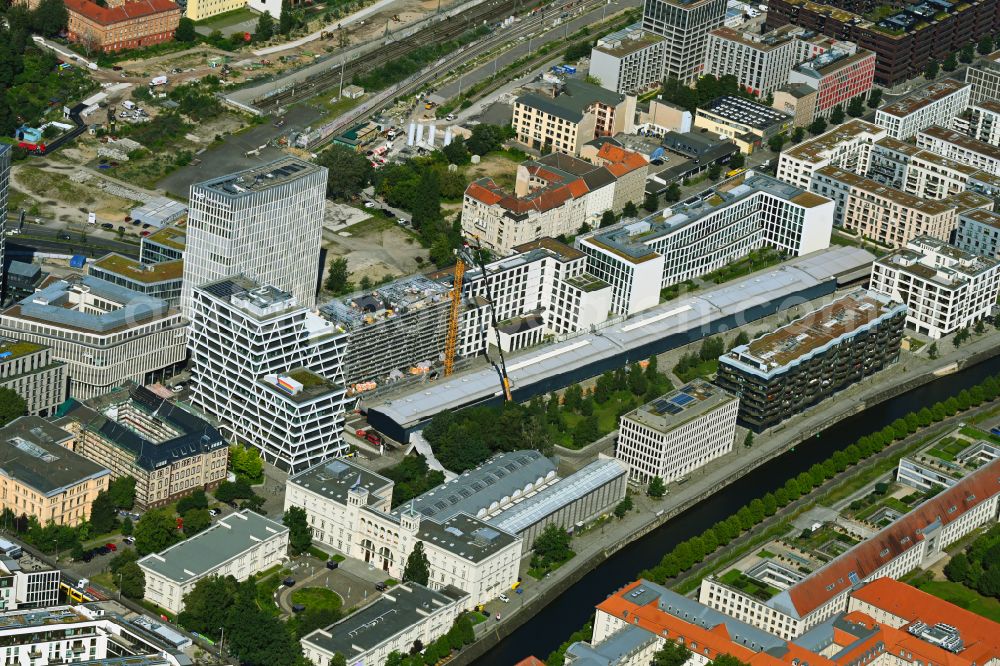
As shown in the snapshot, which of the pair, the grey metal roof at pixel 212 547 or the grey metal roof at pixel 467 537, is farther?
the grey metal roof at pixel 467 537

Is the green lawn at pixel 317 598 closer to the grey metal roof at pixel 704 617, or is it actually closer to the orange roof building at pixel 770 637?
the orange roof building at pixel 770 637

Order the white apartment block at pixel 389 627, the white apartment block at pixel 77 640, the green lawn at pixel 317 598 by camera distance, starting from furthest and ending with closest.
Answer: the green lawn at pixel 317 598 → the white apartment block at pixel 389 627 → the white apartment block at pixel 77 640

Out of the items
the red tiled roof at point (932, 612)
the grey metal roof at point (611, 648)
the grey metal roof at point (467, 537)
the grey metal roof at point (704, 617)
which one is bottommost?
the grey metal roof at point (467, 537)

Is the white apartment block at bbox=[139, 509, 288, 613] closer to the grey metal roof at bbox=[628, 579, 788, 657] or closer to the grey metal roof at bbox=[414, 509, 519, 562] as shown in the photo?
the grey metal roof at bbox=[414, 509, 519, 562]

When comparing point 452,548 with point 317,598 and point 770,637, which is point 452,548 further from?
point 770,637

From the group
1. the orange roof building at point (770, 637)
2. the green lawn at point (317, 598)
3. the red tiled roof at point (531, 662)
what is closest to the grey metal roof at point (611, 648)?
the orange roof building at point (770, 637)

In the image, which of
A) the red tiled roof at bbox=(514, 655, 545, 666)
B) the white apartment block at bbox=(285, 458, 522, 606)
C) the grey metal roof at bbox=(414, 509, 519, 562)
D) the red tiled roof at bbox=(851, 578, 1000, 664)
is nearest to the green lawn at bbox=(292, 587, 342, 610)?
the white apartment block at bbox=(285, 458, 522, 606)

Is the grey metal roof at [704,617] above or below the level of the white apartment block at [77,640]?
above

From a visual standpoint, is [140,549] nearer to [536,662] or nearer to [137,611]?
[137,611]

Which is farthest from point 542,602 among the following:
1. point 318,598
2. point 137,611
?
point 137,611
